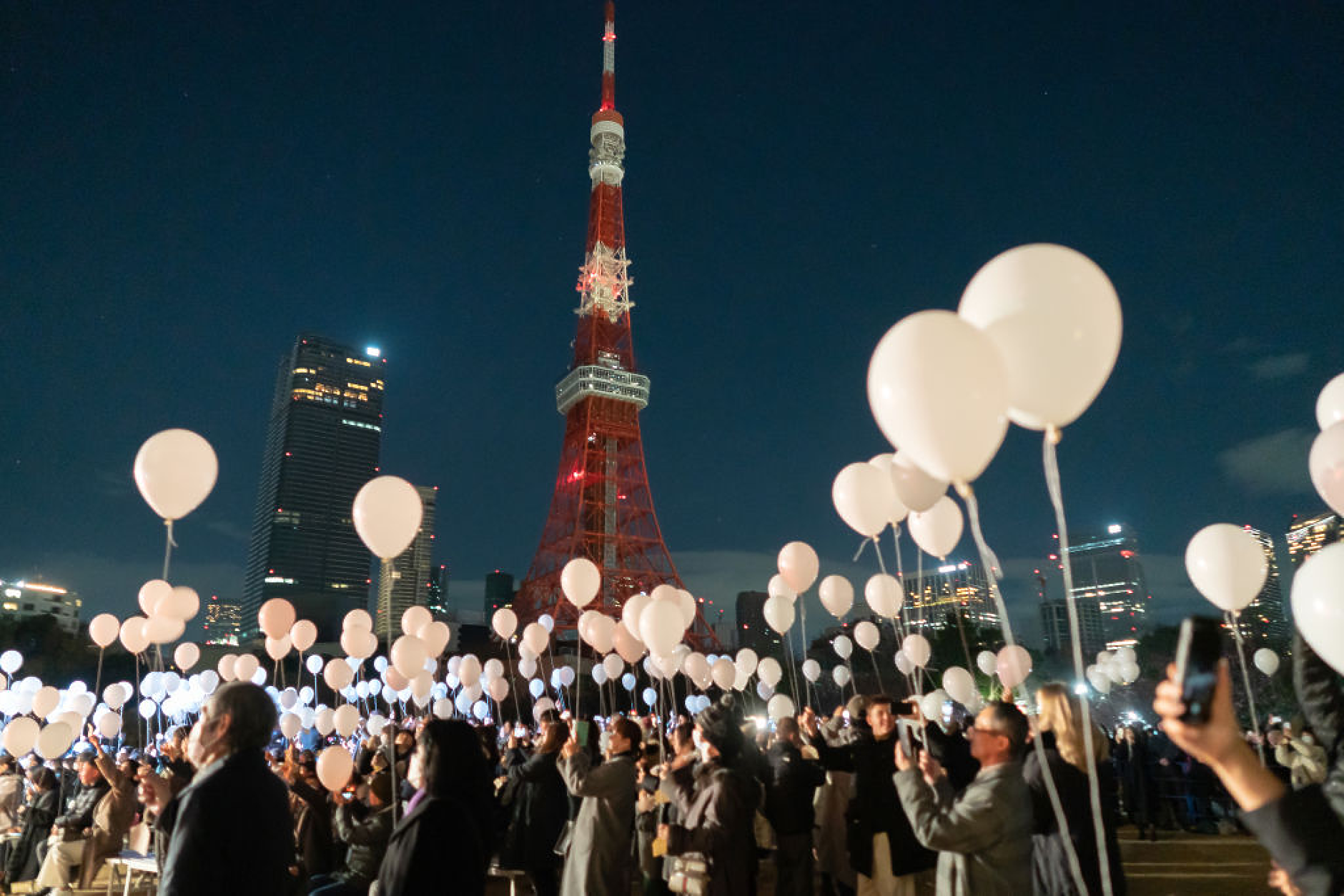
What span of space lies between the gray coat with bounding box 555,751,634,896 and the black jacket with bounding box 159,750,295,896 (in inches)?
78.8

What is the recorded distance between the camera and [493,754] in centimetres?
726

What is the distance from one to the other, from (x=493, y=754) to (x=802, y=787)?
317 centimetres

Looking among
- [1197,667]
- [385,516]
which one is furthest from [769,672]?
[1197,667]

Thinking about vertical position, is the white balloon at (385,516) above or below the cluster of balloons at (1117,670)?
above

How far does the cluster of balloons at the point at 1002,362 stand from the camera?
3.07m

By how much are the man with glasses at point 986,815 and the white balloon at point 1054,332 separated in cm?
135

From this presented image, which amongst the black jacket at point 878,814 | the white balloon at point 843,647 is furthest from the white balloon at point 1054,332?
the white balloon at point 843,647

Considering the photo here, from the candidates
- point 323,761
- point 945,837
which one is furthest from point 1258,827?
point 323,761

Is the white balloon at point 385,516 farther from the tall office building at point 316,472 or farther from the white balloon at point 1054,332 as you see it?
the tall office building at point 316,472

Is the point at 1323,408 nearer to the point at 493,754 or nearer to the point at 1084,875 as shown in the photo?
the point at 1084,875

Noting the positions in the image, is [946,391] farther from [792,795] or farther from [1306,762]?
[1306,762]

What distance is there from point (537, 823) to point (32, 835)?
4.92m

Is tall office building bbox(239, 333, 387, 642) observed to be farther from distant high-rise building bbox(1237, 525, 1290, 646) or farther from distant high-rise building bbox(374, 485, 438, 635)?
distant high-rise building bbox(1237, 525, 1290, 646)

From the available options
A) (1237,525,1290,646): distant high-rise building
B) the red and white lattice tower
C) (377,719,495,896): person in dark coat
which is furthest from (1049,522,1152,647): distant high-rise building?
(377,719,495,896): person in dark coat
